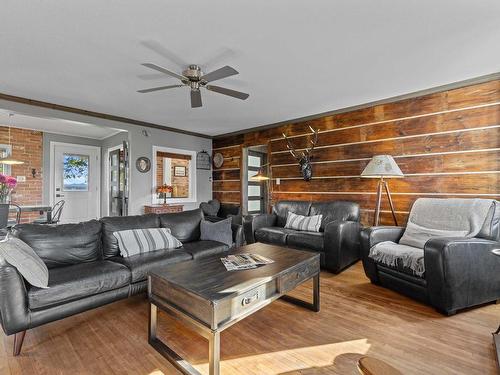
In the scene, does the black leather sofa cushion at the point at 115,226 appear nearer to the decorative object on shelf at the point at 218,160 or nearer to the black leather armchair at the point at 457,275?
the black leather armchair at the point at 457,275

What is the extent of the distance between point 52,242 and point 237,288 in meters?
1.83

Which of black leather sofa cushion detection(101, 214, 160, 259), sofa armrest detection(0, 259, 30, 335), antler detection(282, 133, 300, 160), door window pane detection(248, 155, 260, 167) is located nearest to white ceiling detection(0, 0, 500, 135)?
antler detection(282, 133, 300, 160)

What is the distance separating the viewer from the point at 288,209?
4633 mm

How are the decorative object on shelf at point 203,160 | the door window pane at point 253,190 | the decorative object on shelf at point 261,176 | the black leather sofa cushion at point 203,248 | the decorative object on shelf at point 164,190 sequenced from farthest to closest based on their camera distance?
1. the door window pane at point 253,190
2. the decorative object on shelf at point 203,160
3. the decorative object on shelf at point 164,190
4. the decorative object on shelf at point 261,176
5. the black leather sofa cushion at point 203,248

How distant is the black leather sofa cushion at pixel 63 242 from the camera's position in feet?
7.55

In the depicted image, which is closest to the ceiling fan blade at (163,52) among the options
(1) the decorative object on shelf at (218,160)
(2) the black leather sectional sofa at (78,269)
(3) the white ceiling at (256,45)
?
(3) the white ceiling at (256,45)

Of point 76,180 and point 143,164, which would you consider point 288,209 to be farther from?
point 76,180

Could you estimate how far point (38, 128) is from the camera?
229 inches

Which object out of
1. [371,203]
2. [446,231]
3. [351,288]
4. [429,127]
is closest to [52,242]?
[351,288]

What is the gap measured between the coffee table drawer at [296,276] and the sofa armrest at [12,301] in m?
1.74

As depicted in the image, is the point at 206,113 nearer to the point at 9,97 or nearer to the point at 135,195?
the point at 135,195

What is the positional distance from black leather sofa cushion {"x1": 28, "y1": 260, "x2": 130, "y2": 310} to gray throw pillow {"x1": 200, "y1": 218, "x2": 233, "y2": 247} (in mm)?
1186

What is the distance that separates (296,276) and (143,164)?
13.6ft

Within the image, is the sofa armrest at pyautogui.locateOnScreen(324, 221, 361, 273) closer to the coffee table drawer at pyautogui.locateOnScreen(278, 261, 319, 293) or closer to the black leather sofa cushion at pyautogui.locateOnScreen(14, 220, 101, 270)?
the coffee table drawer at pyautogui.locateOnScreen(278, 261, 319, 293)
